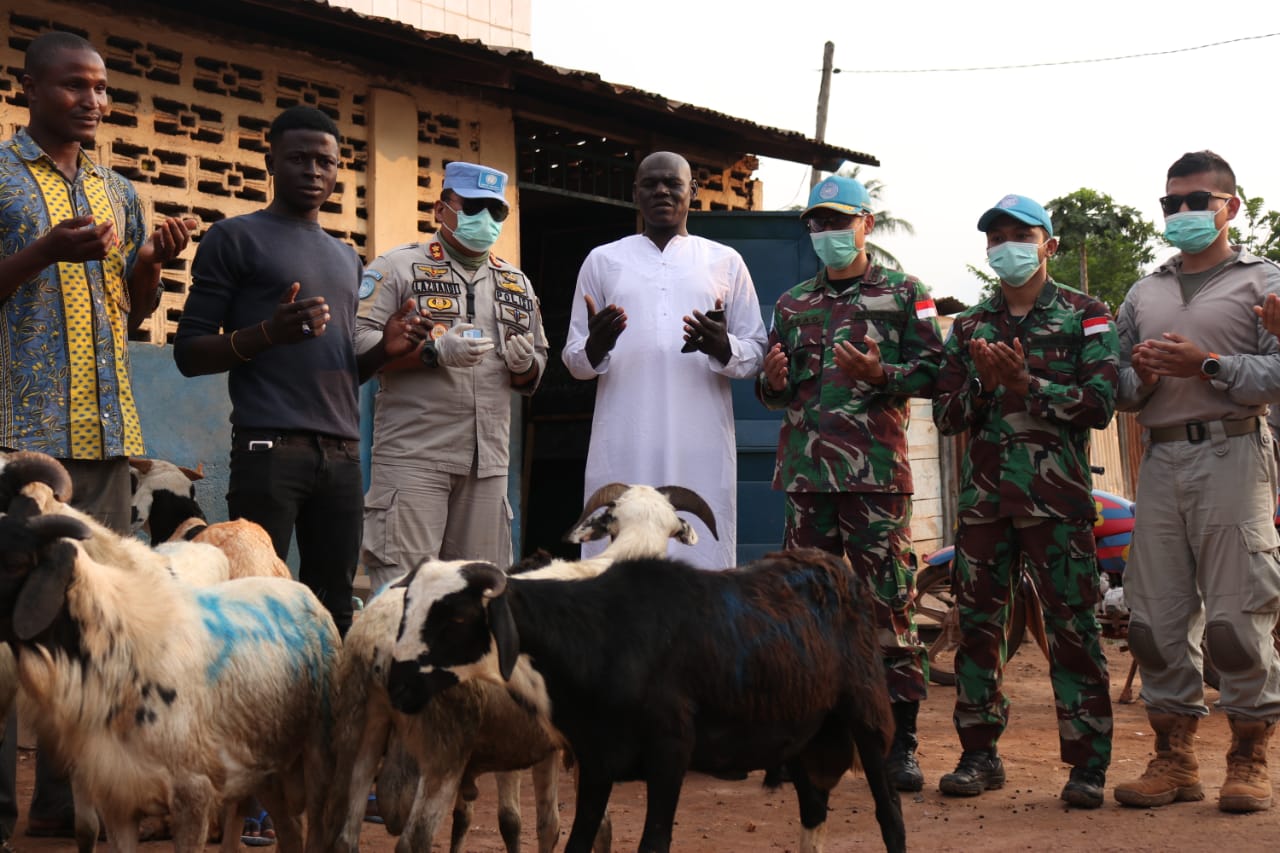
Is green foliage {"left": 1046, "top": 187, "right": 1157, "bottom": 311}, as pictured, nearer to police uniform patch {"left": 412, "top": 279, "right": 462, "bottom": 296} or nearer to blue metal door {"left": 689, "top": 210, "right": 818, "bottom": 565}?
blue metal door {"left": 689, "top": 210, "right": 818, "bottom": 565}

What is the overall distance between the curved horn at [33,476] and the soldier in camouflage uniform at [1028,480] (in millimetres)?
3969

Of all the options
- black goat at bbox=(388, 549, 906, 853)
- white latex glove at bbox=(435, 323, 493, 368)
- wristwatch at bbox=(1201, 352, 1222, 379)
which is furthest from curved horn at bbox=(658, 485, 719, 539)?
wristwatch at bbox=(1201, 352, 1222, 379)

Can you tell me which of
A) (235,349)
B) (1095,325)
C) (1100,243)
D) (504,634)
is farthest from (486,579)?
(1100,243)

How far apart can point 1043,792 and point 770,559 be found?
2.54 meters

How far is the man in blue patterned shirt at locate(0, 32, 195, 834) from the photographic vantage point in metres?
5.39

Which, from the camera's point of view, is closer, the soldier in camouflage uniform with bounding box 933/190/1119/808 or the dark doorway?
the soldier in camouflage uniform with bounding box 933/190/1119/808

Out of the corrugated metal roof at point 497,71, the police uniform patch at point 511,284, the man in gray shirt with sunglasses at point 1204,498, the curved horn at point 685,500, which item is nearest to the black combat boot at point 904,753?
the man in gray shirt with sunglasses at point 1204,498

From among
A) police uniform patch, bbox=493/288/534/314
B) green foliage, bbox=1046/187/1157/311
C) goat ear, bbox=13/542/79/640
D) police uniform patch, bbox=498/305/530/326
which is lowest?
goat ear, bbox=13/542/79/640

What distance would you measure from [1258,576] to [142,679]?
15.7 feet

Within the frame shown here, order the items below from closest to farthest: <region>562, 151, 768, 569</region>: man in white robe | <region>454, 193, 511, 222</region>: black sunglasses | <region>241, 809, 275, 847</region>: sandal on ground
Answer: <region>241, 809, 275, 847</region>: sandal on ground, <region>454, 193, 511, 222</region>: black sunglasses, <region>562, 151, 768, 569</region>: man in white robe

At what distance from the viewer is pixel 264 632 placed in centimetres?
488

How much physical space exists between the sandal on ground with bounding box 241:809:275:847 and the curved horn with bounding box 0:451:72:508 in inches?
69.6

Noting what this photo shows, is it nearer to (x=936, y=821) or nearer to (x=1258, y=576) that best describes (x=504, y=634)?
(x=936, y=821)

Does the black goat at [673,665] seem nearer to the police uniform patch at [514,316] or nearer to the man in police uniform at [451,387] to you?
the man in police uniform at [451,387]
